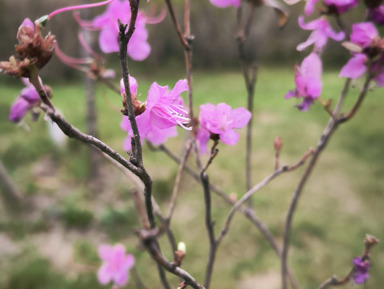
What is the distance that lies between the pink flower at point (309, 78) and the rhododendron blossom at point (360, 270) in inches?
10.1

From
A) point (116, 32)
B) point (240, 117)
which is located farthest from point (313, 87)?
point (116, 32)

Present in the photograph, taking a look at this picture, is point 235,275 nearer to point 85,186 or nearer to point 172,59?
point 85,186

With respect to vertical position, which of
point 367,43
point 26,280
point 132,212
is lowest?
point 26,280

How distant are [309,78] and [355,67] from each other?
0.23 ft

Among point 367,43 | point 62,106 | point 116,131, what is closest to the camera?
point 367,43

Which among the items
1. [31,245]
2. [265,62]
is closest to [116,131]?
[31,245]

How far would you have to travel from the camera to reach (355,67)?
605 mm

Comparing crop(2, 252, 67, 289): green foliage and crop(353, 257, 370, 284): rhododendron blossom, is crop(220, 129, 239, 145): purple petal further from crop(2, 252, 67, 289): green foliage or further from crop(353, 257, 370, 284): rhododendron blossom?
crop(2, 252, 67, 289): green foliage

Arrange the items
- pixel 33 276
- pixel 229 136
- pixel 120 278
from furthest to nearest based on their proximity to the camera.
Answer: pixel 33 276, pixel 120 278, pixel 229 136

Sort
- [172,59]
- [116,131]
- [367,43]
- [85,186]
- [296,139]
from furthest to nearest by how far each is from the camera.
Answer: [172,59], [116,131], [296,139], [85,186], [367,43]

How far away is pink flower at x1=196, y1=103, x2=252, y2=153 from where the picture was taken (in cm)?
57

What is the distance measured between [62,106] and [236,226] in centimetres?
213

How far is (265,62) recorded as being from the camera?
15.5 ft

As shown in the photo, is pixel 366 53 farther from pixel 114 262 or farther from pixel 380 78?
pixel 114 262
